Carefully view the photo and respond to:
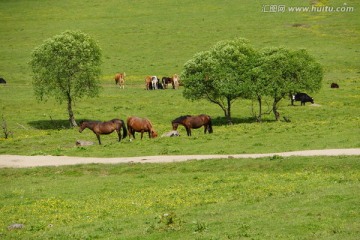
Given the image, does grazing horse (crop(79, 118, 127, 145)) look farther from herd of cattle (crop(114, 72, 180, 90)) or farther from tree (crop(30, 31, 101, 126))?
herd of cattle (crop(114, 72, 180, 90))

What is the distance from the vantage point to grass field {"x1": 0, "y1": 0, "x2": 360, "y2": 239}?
73.5ft

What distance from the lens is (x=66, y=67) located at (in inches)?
2386

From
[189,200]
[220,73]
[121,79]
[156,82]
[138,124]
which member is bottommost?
[189,200]

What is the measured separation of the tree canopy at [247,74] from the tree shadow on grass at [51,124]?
461 inches

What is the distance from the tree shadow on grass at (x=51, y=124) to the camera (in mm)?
58406

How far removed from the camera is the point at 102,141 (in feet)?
161

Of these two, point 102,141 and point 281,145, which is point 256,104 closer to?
point 102,141

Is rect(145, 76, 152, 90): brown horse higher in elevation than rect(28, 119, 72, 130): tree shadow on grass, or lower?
higher

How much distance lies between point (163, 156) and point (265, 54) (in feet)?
86.4

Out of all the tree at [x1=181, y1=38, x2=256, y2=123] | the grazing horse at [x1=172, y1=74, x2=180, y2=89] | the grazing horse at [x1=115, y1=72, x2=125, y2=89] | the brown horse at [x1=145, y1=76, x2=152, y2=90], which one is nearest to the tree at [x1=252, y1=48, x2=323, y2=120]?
the tree at [x1=181, y1=38, x2=256, y2=123]

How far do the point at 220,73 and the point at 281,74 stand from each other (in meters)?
5.64
